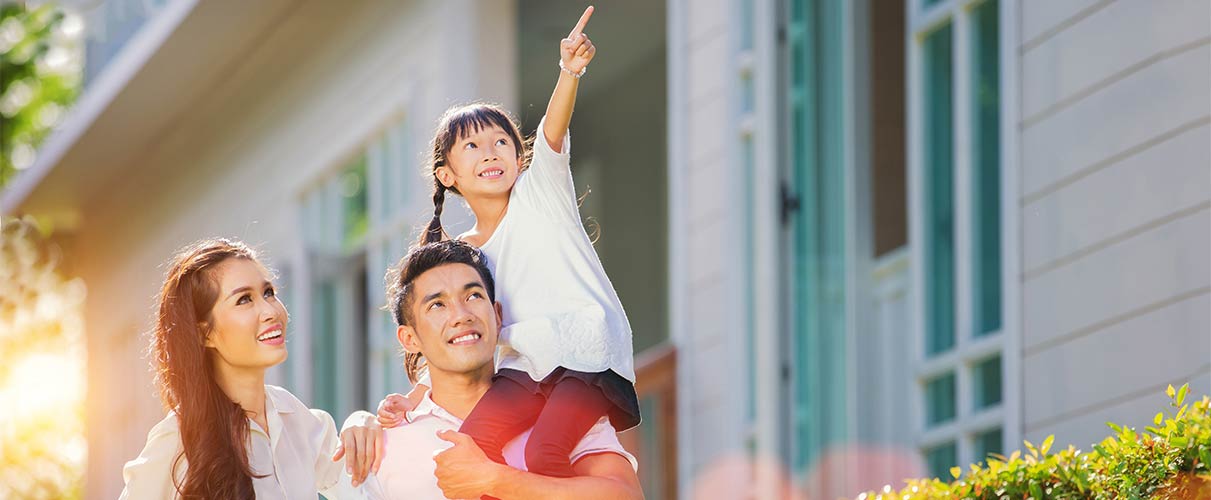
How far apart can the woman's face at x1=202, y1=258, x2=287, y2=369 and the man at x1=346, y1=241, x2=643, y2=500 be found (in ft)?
0.78

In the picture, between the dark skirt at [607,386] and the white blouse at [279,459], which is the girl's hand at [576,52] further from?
the white blouse at [279,459]

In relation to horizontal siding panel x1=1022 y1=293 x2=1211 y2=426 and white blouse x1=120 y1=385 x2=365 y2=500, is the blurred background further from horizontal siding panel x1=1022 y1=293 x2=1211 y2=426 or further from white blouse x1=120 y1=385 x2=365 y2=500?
white blouse x1=120 y1=385 x2=365 y2=500

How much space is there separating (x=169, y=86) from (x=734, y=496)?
594 cm

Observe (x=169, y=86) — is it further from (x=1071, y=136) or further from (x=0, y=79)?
(x=1071, y=136)

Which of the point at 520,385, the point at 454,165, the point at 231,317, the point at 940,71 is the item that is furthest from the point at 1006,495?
the point at 940,71

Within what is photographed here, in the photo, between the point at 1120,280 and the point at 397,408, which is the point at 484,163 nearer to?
the point at 397,408

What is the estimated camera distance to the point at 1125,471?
12.4 feet

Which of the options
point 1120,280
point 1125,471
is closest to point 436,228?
point 1125,471

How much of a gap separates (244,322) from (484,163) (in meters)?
0.58

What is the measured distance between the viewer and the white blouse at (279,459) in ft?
12.0

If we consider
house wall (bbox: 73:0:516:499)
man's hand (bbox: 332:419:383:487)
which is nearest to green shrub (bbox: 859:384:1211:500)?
man's hand (bbox: 332:419:383:487)

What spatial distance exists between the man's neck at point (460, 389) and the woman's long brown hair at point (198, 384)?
0.38m

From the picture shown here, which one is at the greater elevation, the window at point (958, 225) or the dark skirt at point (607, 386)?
the window at point (958, 225)

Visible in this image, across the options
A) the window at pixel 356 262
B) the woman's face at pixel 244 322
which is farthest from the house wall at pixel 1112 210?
the window at pixel 356 262
